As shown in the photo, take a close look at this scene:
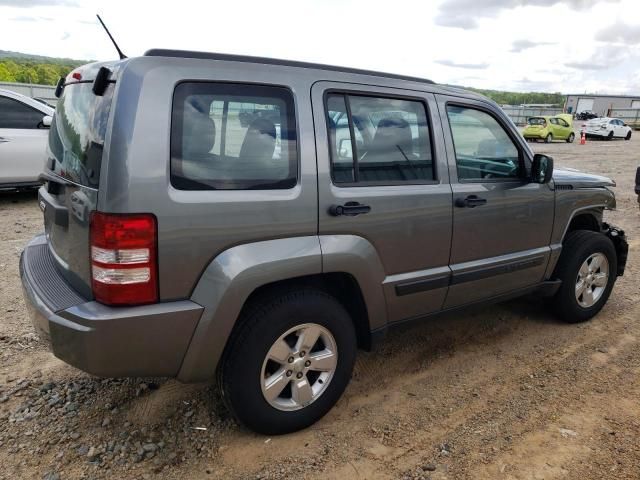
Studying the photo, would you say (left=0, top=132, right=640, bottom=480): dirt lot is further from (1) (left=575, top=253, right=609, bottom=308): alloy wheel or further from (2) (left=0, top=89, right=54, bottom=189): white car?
(2) (left=0, top=89, right=54, bottom=189): white car

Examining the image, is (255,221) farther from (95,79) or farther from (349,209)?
(95,79)

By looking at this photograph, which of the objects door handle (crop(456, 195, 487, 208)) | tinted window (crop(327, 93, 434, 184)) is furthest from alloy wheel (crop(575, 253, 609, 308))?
tinted window (crop(327, 93, 434, 184))

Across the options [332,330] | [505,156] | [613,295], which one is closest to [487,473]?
[332,330]

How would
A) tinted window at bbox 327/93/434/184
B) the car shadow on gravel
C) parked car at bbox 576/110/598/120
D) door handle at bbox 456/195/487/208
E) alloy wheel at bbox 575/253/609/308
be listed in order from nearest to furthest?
the car shadow on gravel
tinted window at bbox 327/93/434/184
door handle at bbox 456/195/487/208
alloy wheel at bbox 575/253/609/308
parked car at bbox 576/110/598/120

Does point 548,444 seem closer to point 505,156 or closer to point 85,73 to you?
point 505,156

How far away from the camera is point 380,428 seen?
8.93ft

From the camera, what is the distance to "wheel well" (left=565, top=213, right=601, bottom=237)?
414cm

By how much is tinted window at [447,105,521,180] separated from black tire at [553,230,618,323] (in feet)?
2.90

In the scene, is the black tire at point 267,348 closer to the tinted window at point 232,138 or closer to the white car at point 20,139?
the tinted window at point 232,138

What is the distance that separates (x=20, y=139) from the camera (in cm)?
731

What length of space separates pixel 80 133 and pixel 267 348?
1.34m

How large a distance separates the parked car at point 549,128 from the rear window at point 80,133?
26723 millimetres

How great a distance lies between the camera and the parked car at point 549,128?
85.6ft

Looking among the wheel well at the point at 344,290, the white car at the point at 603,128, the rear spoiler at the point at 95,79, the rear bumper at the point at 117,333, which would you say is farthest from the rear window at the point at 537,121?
the rear bumper at the point at 117,333
